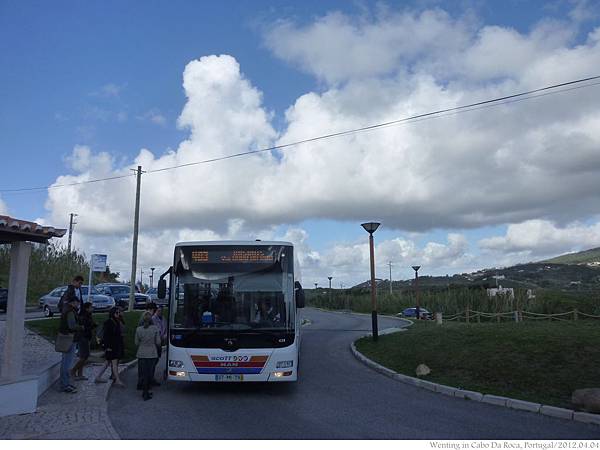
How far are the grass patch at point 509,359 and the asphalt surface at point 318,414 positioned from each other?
104 centimetres

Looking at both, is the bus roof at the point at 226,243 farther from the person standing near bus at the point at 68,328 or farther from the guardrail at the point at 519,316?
the guardrail at the point at 519,316

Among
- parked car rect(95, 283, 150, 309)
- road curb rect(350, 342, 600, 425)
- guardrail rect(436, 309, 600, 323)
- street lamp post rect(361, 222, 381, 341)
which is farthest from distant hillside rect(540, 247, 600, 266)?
road curb rect(350, 342, 600, 425)

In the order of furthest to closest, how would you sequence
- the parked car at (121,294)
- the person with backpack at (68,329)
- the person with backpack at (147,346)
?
the parked car at (121,294), the person with backpack at (147,346), the person with backpack at (68,329)

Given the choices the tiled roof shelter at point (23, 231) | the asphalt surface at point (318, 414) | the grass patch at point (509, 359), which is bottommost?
the asphalt surface at point (318, 414)

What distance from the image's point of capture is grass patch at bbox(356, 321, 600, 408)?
405 inches

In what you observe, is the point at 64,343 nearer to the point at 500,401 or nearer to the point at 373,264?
the point at 500,401

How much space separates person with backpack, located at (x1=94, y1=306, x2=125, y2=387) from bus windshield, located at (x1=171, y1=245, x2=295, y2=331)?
5.72 feet

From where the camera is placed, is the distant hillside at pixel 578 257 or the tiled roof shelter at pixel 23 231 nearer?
the tiled roof shelter at pixel 23 231

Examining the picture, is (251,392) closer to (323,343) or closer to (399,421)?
(399,421)

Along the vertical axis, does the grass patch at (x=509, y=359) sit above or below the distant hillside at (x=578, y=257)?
below

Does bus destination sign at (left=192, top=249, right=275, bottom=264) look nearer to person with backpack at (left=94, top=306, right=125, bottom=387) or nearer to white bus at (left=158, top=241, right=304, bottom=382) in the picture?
white bus at (left=158, top=241, right=304, bottom=382)

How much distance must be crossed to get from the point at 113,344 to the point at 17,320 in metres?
2.62

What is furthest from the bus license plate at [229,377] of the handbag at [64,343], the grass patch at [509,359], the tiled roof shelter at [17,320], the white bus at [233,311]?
the grass patch at [509,359]

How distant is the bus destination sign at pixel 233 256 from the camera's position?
35.2 feet
